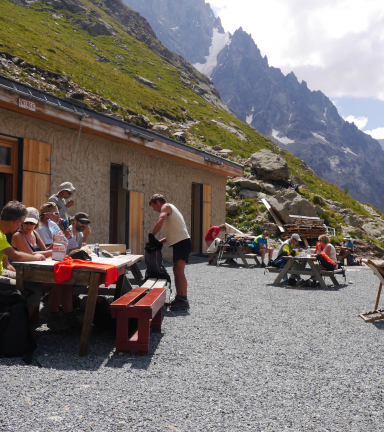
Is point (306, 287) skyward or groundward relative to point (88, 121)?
groundward

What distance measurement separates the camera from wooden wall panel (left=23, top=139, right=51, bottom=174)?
693cm

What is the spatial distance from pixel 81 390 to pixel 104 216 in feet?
21.9

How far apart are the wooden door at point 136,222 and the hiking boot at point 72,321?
5.91 m

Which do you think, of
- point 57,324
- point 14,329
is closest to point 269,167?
point 57,324

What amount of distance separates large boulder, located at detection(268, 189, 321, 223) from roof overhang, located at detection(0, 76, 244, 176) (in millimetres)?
7453

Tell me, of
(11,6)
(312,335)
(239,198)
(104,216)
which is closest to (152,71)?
(11,6)

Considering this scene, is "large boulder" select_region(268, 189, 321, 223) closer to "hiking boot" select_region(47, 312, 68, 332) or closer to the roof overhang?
the roof overhang

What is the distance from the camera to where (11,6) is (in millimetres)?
60500

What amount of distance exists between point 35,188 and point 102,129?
6.79 feet

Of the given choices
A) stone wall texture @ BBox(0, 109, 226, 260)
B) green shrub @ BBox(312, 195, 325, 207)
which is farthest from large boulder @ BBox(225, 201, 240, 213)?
stone wall texture @ BBox(0, 109, 226, 260)

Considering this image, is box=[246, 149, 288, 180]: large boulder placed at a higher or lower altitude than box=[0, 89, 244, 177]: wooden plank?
higher

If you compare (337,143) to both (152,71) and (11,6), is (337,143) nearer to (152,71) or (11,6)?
(152,71)

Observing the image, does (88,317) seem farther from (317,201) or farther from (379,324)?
(317,201)

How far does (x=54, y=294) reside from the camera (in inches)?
157
